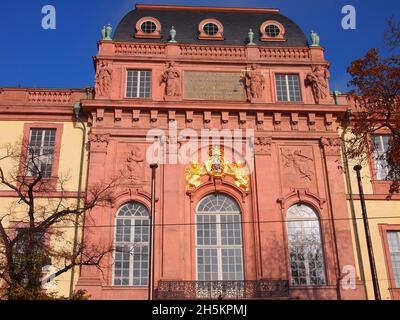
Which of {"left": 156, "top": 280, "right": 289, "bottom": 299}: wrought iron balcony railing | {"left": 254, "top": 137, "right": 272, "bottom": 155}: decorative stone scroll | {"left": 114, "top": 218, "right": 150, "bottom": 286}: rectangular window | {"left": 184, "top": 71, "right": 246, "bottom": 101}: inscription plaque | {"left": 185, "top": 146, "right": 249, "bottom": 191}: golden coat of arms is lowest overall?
{"left": 156, "top": 280, "right": 289, "bottom": 299}: wrought iron balcony railing

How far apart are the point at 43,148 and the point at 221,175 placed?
27.0 feet

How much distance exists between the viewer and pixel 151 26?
27656mm

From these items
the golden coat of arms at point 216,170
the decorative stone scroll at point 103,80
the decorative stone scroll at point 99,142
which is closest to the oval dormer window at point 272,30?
the golden coat of arms at point 216,170

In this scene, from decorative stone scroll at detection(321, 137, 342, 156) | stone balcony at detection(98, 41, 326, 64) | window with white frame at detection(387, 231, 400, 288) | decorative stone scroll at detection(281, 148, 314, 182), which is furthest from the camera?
stone balcony at detection(98, 41, 326, 64)

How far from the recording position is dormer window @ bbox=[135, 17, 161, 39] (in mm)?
27117

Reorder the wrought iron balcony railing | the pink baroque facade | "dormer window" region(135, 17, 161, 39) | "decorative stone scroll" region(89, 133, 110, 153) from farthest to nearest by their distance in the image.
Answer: "dormer window" region(135, 17, 161, 39)
"decorative stone scroll" region(89, 133, 110, 153)
the pink baroque facade
the wrought iron balcony railing

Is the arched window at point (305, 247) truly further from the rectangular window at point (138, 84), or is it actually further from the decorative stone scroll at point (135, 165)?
the rectangular window at point (138, 84)

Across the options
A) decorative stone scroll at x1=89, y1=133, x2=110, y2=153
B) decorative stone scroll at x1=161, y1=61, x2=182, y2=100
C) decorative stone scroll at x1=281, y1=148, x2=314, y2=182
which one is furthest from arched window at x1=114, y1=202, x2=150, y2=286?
decorative stone scroll at x1=281, y1=148, x2=314, y2=182

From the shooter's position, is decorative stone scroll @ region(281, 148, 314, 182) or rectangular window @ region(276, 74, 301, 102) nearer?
decorative stone scroll @ region(281, 148, 314, 182)

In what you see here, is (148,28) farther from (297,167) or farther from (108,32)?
(297,167)

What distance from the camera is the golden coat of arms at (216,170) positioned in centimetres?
2328

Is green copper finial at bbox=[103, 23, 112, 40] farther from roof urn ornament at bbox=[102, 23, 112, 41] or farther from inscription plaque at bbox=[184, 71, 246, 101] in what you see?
inscription plaque at bbox=[184, 71, 246, 101]

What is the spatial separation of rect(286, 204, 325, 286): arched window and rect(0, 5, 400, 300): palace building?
0.16 feet

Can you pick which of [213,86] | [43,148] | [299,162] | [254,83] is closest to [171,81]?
[213,86]
